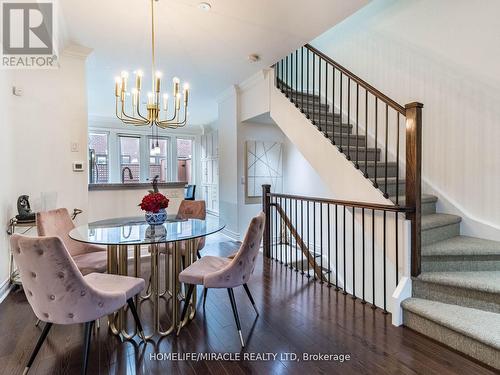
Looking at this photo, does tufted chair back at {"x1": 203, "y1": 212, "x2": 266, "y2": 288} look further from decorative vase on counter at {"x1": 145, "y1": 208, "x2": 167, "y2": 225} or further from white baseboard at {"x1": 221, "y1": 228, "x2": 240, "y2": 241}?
white baseboard at {"x1": 221, "y1": 228, "x2": 240, "y2": 241}

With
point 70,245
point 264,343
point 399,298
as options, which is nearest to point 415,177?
point 399,298

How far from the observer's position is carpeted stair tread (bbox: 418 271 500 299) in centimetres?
197

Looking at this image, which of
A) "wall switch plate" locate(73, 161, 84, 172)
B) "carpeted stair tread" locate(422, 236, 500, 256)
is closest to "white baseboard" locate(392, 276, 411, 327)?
"carpeted stair tread" locate(422, 236, 500, 256)

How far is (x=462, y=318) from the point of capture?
1850 mm

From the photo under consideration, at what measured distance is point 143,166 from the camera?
8.02m

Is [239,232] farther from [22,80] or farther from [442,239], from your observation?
[22,80]

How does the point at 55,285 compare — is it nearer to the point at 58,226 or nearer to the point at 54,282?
the point at 54,282

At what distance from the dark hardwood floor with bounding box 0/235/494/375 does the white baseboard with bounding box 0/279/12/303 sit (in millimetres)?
79

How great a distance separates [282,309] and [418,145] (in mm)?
1783

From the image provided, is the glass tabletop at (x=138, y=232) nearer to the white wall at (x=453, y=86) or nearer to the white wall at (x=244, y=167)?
the white wall at (x=244, y=167)

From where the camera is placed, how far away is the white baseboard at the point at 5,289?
100.0 inches

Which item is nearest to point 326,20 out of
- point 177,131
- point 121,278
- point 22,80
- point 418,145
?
point 418,145

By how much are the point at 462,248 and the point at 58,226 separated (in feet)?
11.9

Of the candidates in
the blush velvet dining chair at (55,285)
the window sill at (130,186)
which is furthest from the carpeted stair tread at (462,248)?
the window sill at (130,186)
